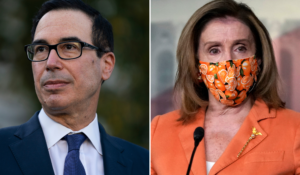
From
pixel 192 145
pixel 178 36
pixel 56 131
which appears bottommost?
pixel 192 145

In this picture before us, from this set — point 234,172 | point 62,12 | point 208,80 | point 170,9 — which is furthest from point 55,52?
point 170,9

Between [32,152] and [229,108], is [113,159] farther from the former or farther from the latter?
[229,108]

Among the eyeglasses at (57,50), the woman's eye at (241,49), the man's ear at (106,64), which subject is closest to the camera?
the eyeglasses at (57,50)

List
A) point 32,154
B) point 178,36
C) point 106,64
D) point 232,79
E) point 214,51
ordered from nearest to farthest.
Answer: point 32,154 < point 106,64 < point 232,79 < point 214,51 < point 178,36

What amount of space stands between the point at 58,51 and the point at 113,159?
2.78 feet

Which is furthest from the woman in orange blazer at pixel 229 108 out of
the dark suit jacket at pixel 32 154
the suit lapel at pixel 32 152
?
the suit lapel at pixel 32 152

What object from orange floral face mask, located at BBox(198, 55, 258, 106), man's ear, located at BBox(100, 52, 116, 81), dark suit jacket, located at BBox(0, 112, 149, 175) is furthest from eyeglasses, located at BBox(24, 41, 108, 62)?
orange floral face mask, located at BBox(198, 55, 258, 106)

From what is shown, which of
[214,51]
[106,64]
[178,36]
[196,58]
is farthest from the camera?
[178,36]

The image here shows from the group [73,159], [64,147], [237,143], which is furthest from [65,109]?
[237,143]

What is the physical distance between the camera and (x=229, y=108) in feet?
10.6

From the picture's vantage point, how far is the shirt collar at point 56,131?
7.86ft

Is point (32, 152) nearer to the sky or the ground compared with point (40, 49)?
nearer to the ground

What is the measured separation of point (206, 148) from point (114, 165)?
90 cm

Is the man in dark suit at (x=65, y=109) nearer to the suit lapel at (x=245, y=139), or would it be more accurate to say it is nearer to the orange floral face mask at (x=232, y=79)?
the suit lapel at (x=245, y=139)
